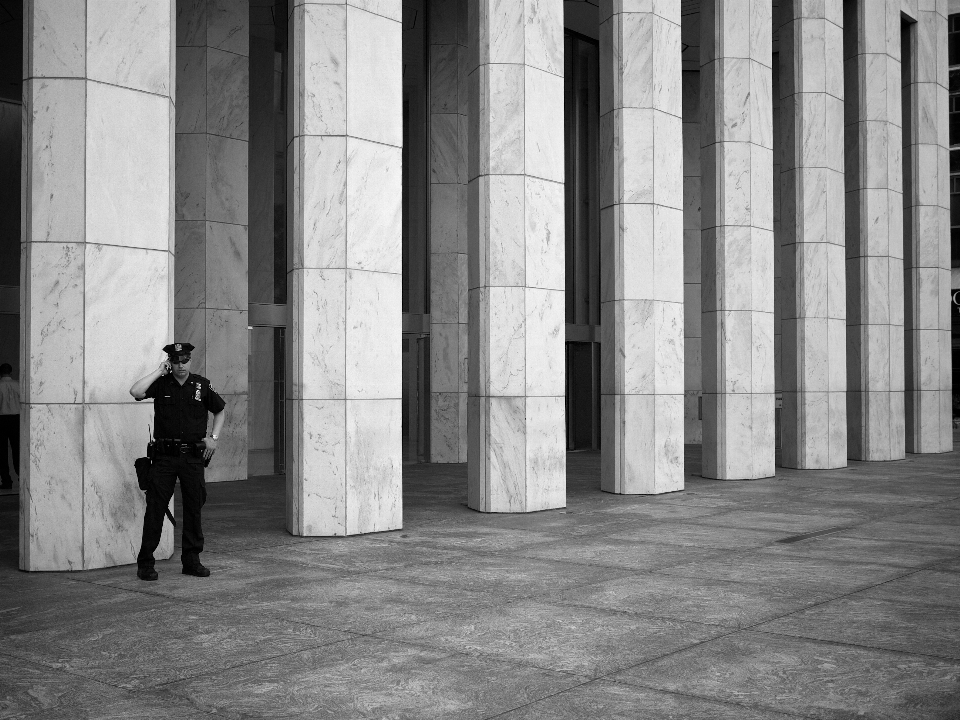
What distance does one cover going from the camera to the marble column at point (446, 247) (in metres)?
22.7

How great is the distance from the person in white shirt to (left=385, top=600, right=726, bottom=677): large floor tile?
39.5 ft

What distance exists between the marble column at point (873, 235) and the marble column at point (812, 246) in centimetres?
204

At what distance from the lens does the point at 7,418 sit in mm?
17453

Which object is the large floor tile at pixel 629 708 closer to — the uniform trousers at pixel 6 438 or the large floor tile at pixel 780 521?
the large floor tile at pixel 780 521

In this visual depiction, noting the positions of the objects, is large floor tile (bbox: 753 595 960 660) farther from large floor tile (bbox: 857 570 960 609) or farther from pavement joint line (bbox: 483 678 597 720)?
pavement joint line (bbox: 483 678 597 720)

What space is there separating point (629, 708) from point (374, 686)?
1442 millimetres

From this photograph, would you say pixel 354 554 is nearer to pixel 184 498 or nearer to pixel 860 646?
pixel 184 498

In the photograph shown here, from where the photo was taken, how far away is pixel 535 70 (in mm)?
14656

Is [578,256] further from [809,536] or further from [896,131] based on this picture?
[809,536]

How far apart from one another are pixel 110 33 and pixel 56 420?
12.3 ft

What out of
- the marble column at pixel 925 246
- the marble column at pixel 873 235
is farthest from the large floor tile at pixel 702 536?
the marble column at pixel 925 246

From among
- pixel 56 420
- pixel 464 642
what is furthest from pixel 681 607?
pixel 56 420

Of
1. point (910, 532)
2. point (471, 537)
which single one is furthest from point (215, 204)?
point (910, 532)

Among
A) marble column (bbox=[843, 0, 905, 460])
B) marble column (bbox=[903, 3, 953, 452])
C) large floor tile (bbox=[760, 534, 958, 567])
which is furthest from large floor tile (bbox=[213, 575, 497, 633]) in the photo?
marble column (bbox=[903, 3, 953, 452])
